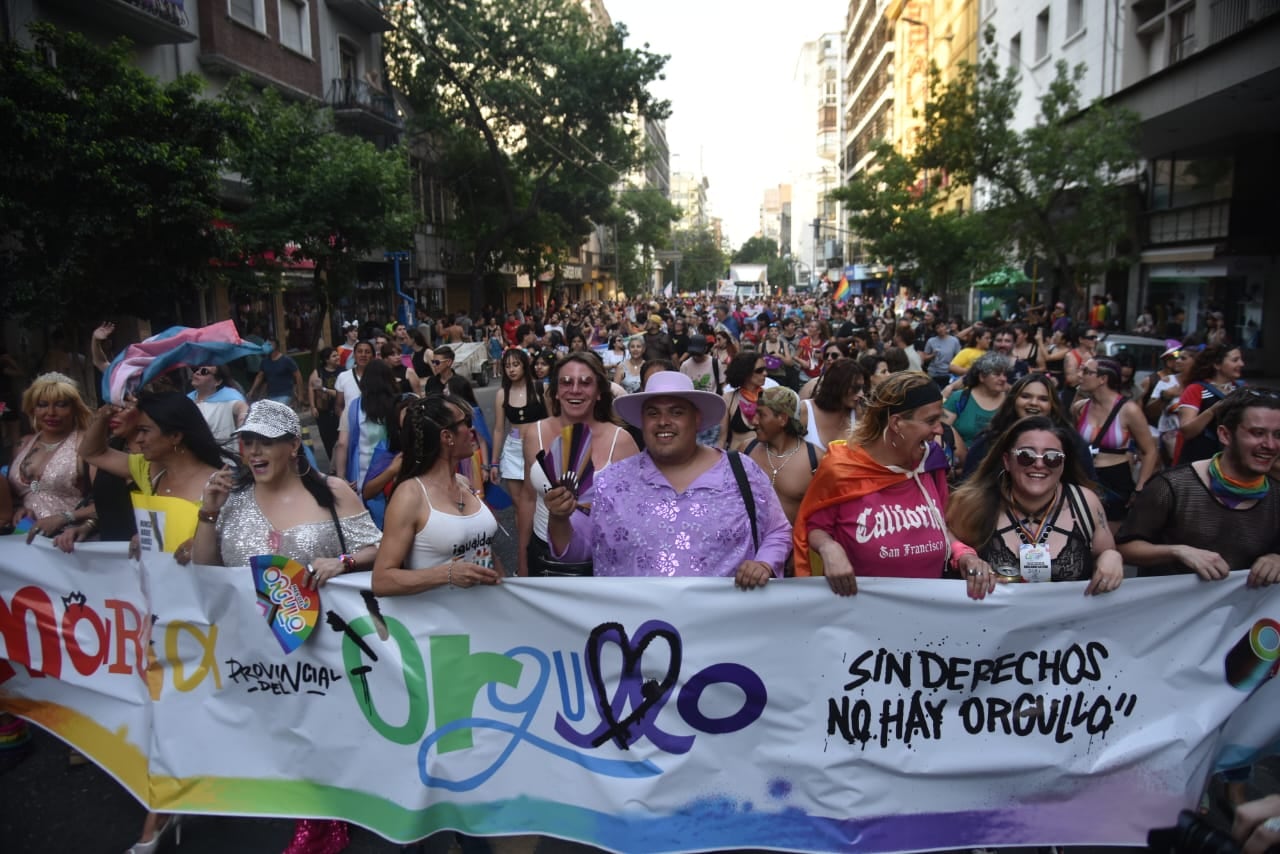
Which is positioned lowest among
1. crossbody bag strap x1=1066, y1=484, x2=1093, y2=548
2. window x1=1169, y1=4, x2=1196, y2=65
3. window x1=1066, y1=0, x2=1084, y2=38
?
crossbody bag strap x1=1066, y1=484, x2=1093, y2=548

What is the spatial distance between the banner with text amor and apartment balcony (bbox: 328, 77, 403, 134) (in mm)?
23951

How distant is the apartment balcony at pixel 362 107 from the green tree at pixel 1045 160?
49.2ft

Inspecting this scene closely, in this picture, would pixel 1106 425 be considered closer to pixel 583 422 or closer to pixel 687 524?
pixel 583 422

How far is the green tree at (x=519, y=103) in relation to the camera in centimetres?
3041

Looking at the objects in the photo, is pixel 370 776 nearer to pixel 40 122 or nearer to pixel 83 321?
pixel 40 122

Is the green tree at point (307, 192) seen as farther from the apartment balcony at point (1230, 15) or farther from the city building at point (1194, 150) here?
the apartment balcony at point (1230, 15)

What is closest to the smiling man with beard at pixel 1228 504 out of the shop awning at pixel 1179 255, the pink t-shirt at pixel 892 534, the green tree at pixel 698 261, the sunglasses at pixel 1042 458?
the sunglasses at pixel 1042 458

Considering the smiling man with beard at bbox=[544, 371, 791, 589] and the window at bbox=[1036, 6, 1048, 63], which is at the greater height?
the window at bbox=[1036, 6, 1048, 63]

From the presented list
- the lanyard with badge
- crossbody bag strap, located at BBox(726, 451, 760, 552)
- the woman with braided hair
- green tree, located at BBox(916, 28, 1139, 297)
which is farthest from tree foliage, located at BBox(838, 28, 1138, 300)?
the woman with braided hair

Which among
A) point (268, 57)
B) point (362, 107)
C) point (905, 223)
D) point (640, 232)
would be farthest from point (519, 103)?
point (640, 232)

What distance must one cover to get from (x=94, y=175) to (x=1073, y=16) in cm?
2490

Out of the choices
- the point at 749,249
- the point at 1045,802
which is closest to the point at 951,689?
the point at 1045,802

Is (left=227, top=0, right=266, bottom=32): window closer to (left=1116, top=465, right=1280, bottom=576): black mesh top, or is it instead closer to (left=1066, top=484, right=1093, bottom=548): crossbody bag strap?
(left=1066, top=484, right=1093, bottom=548): crossbody bag strap

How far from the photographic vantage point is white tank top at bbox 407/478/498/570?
3.51 meters
